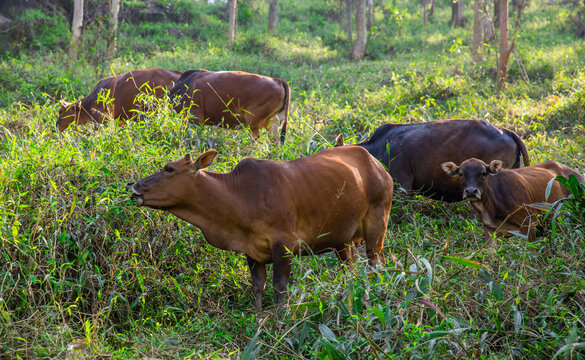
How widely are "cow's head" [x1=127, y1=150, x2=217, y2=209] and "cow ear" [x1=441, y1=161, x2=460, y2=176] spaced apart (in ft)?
9.70

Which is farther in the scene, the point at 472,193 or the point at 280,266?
the point at 472,193

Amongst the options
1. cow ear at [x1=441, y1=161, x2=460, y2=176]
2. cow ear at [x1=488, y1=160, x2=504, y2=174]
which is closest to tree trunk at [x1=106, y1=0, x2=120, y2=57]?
cow ear at [x1=441, y1=161, x2=460, y2=176]

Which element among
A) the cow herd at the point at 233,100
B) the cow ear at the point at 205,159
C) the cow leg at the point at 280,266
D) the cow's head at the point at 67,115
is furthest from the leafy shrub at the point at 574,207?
the cow's head at the point at 67,115

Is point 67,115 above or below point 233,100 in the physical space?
below

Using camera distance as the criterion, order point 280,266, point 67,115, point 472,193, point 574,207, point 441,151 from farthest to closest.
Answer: point 67,115, point 441,151, point 472,193, point 280,266, point 574,207

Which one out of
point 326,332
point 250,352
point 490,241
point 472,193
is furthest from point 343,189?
point 250,352

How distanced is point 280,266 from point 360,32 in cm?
1480

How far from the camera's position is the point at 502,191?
260 inches

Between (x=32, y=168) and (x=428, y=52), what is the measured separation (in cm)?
1439

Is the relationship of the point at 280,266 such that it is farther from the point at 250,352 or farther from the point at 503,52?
the point at 503,52

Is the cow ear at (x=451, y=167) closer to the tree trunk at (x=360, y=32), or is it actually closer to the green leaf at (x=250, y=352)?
the green leaf at (x=250, y=352)

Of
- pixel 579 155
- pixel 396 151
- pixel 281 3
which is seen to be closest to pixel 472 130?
pixel 396 151

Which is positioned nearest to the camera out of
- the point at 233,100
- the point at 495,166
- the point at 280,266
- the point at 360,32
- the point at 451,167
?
the point at 280,266

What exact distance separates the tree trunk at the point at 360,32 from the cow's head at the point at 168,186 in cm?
1439
